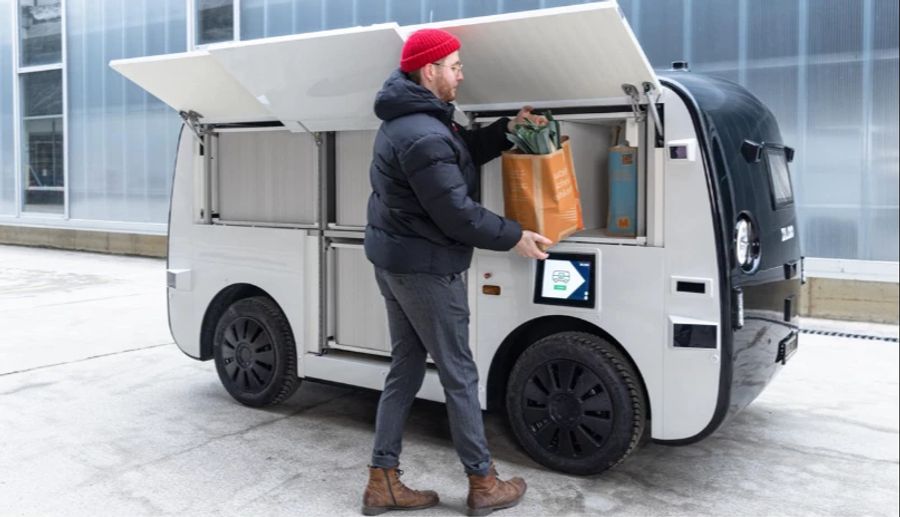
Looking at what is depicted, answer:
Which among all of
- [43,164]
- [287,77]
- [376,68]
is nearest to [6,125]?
[43,164]

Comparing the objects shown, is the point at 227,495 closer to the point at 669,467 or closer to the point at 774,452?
the point at 669,467

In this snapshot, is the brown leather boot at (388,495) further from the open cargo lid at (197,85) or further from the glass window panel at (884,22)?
the glass window panel at (884,22)

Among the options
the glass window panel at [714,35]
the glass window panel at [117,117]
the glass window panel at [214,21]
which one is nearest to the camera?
the glass window panel at [714,35]

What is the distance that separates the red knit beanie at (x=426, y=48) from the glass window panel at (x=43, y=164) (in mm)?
13472

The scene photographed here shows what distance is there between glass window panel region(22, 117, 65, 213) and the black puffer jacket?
1341 cm

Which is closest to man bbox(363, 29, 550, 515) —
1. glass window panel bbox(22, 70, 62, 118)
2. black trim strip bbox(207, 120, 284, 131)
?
black trim strip bbox(207, 120, 284, 131)

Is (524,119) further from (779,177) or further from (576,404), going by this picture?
(779,177)

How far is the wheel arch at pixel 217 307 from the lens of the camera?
4.86 m

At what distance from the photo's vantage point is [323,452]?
13.5 feet

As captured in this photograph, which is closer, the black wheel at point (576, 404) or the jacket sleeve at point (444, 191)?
the jacket sleeve at point (444, 191)

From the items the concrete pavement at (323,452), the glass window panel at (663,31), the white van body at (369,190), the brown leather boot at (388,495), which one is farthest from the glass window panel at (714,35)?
the brown leather boot at (388,495)

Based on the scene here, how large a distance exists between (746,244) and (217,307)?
292 centimetres

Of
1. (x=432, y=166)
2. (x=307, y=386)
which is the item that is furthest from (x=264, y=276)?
(x=432, y=166)

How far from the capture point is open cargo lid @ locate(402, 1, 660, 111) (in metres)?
3.17
